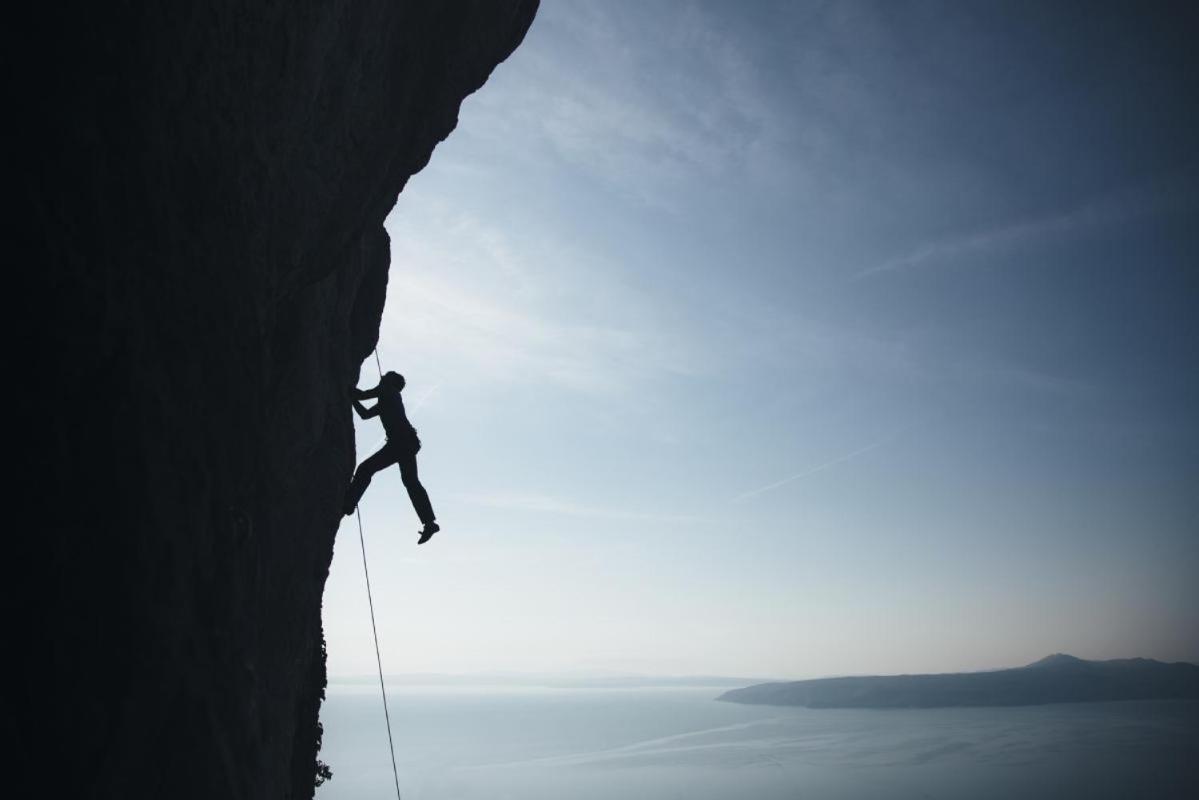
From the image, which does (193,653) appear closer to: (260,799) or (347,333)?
(260,799)

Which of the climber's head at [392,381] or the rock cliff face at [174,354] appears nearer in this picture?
the rock cliff face at [174,354]

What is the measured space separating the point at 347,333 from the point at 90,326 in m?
5.30

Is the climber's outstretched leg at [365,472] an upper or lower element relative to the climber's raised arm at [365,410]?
lower

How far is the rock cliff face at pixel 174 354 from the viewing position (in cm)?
350

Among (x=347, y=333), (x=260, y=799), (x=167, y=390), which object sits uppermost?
(x=347, y=333)

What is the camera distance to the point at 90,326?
12.3ft

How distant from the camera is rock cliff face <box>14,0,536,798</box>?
3.50 m

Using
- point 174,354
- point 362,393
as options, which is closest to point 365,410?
point 362,393

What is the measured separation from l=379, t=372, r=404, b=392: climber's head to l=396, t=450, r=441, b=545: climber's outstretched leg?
933mm

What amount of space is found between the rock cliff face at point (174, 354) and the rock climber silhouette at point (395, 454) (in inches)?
62.8

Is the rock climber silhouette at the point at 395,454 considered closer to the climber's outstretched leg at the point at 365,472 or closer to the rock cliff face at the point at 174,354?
the climber's outstretched leg at the point at 365,472

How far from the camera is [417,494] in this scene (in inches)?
362

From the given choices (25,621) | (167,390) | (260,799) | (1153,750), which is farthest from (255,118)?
(1153,750)

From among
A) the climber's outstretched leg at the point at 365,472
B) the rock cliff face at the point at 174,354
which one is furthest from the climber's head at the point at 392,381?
the rock cliff face at the point at 174,354
